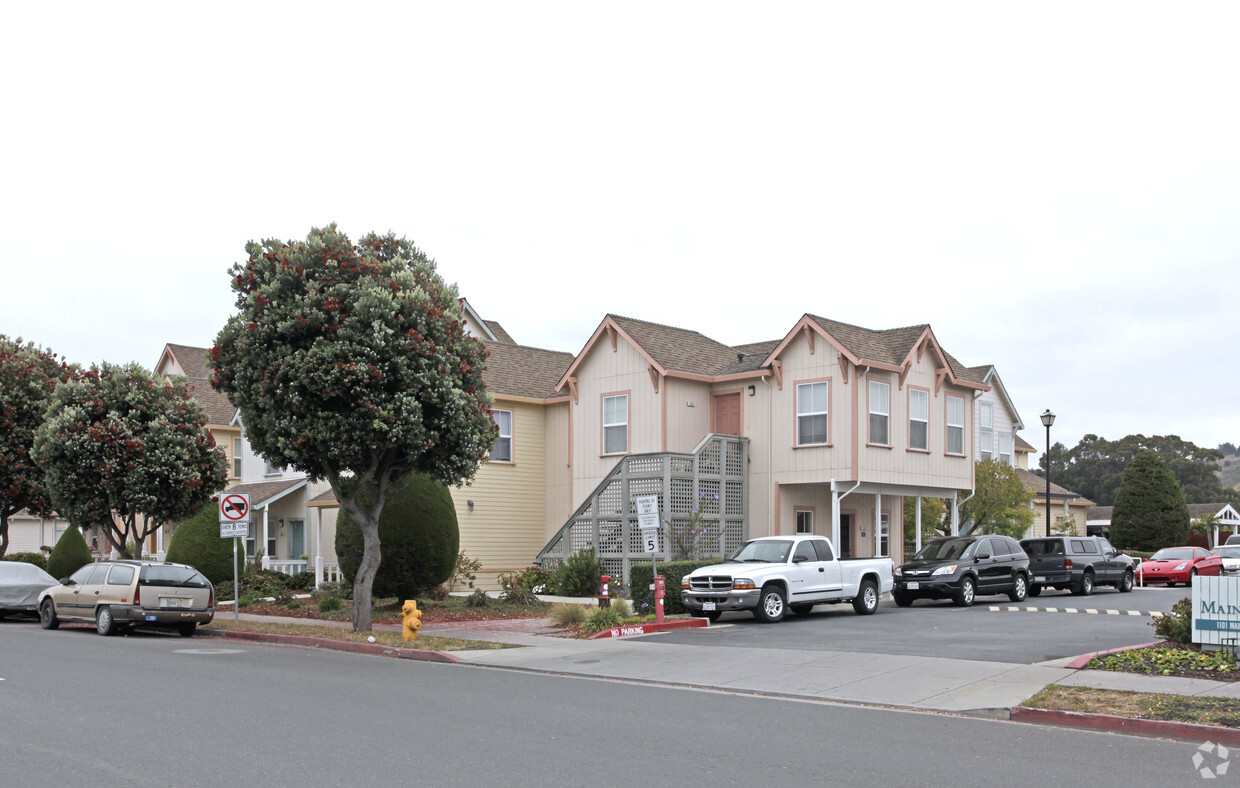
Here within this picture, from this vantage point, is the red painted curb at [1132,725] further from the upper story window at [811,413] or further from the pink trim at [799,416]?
the upper story window at [811,413]

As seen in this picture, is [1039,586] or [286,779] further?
[1039,586]

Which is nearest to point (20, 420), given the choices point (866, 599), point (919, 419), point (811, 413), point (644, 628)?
point (644, 628)

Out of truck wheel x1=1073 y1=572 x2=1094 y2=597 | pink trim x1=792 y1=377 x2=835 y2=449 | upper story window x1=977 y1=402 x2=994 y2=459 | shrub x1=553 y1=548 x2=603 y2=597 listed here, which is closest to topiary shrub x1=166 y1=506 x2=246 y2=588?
shrub x1=553 y1=548 x2=603 y2=597

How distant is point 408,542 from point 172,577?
5398 millimetres

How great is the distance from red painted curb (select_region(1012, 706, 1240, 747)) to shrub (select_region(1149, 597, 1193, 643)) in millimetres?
4682

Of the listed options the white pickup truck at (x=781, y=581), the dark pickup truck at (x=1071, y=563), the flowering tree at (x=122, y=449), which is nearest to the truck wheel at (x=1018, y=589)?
the dark pickup truck at (x=1071, y=563)

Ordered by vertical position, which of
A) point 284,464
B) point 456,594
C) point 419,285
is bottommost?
point 456,594

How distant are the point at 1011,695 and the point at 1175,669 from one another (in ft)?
8.10

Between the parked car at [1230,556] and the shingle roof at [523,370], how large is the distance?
22.0 m

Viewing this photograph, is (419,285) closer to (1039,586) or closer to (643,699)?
(643,699)

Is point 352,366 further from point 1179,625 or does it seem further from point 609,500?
point 1179,625

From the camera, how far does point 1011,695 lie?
1219 centimetres

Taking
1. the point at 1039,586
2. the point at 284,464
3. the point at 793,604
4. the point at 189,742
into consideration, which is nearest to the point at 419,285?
the point at 284,464

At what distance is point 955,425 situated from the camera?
32281mm
